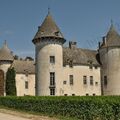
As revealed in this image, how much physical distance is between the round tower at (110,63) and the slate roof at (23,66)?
49.9 feet

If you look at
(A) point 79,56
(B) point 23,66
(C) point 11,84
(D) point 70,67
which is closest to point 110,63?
(A) point 79,56

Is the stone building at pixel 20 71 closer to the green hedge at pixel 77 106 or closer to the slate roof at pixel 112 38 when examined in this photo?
Result: the slate roof at pixel 112 38

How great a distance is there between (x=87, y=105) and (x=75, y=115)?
154cm

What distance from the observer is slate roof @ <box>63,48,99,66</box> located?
50.0m

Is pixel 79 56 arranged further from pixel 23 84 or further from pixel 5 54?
pixel 5 54

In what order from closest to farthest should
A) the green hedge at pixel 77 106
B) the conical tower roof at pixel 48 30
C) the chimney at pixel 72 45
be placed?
1. the green hedge at pixel 77 106
2. the conical tower roof at pixel 48 30
3. the chimney at pixel 72 45

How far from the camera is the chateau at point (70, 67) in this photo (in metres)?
45.4

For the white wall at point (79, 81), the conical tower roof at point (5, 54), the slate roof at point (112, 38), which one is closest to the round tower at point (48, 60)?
the white wall at point (79, 81)

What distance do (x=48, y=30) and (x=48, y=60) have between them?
14.7 ft

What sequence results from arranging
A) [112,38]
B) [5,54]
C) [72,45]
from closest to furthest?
[112,38] → [72,45] → [5,54]

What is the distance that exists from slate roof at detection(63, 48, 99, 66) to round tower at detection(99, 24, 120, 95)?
1.82 metres

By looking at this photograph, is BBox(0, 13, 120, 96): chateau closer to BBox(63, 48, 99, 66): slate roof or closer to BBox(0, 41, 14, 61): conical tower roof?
BBox(63, 48, 99, 66): slate roof

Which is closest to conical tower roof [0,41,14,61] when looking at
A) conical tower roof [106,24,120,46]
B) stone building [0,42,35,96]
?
stone building [0,42,35,96]

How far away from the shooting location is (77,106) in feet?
74.7
